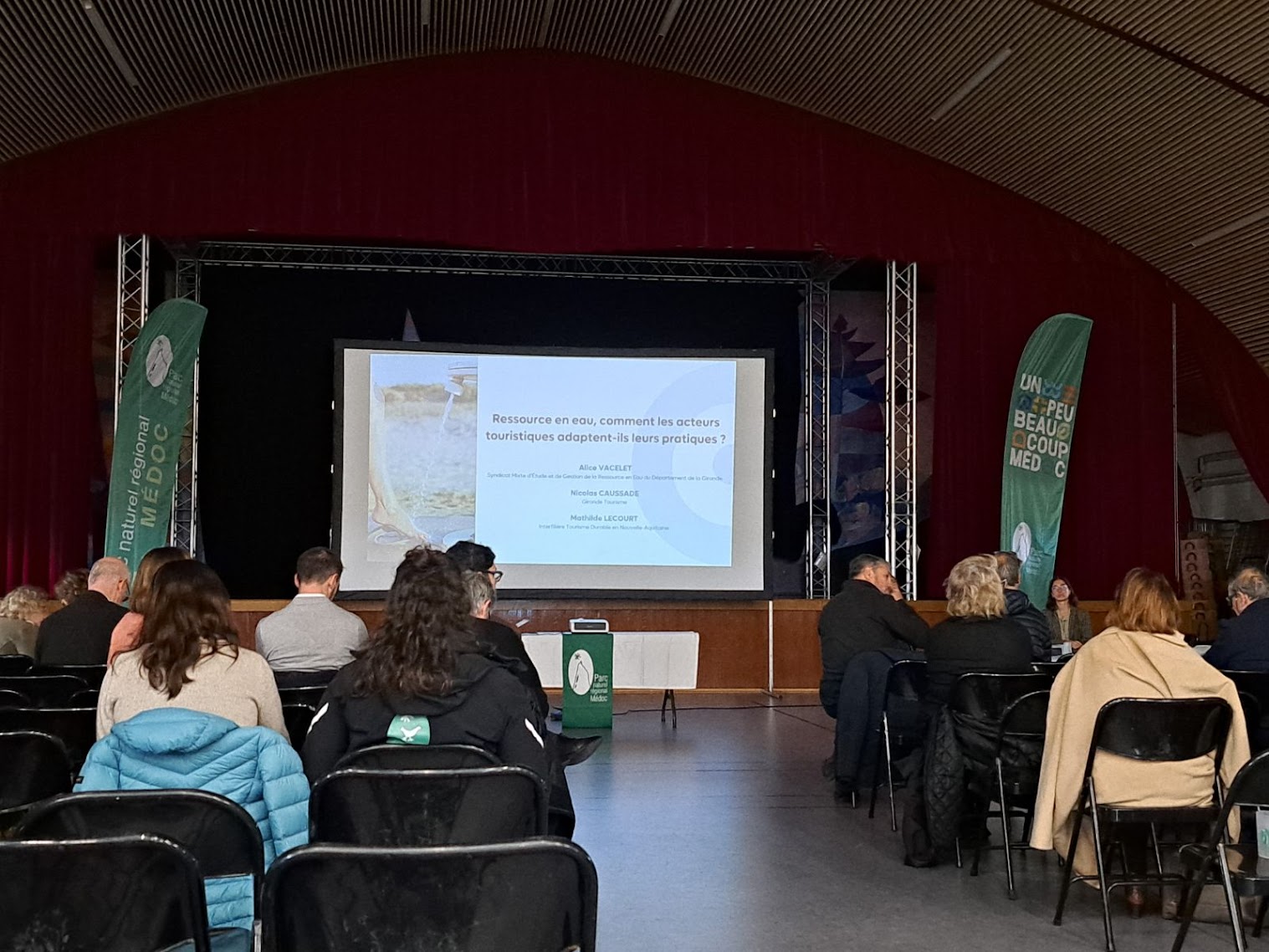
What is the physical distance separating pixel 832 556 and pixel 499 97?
5.07 metres

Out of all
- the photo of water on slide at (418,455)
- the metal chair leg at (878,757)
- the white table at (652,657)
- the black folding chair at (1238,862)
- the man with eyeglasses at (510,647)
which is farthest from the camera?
the photo of water on slide at (418,455)

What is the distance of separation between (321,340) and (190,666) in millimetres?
9368

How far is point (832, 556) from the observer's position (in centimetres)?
1239

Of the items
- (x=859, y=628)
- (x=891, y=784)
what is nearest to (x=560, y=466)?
(x=859, y=628)

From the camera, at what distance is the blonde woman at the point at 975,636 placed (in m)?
4.95

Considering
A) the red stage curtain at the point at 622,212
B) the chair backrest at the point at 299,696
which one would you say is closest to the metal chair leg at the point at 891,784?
the chair backrest at the point at 299,696

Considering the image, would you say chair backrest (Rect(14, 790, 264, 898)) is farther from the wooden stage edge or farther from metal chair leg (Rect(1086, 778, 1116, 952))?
the wooden stage edge

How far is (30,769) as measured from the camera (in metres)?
3.04

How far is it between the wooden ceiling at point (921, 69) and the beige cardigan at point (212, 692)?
24.0ft

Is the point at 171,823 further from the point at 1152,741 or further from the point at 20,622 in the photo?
the point at 20,622

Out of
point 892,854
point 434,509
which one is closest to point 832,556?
point 434,509

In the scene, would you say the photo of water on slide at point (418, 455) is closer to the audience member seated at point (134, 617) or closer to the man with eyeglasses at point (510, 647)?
the man with eyeglasses at point (510, 647)

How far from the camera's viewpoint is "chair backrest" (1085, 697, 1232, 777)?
152 inches

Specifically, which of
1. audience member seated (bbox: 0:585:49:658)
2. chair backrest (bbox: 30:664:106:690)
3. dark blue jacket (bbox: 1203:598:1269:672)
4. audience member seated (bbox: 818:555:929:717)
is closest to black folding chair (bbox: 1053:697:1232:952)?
dark blue jacket (bbox: 1203:598:1269:672)
